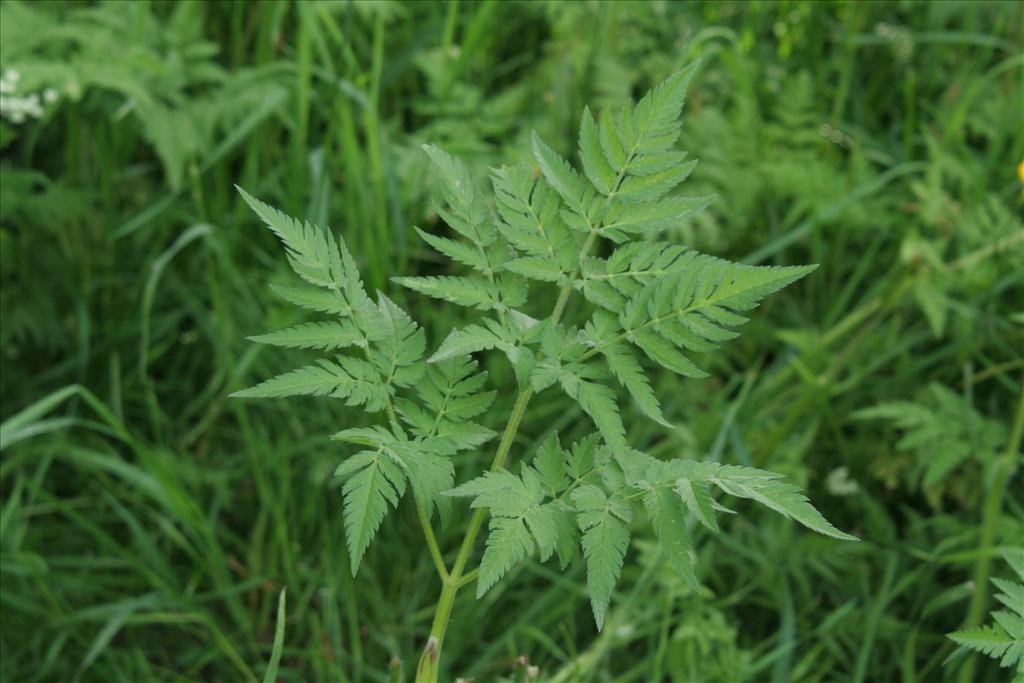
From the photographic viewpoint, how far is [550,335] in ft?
3.55

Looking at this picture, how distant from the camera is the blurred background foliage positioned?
1.91 metres

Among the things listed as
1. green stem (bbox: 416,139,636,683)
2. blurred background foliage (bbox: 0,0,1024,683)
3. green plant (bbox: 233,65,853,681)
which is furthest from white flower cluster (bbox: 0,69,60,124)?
green stem (bbox: 416,139,636,683)

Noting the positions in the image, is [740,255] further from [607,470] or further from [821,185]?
[607,470]

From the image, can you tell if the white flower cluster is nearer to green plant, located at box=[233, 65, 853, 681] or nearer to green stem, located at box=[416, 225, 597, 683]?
green plant, located at box=[233, 65, 853, 681]

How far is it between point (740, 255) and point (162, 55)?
1414mm

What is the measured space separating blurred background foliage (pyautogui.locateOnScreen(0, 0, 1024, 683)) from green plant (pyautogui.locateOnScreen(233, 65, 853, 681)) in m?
0.76

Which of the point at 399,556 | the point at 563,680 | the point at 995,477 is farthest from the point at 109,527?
the point at 995,477

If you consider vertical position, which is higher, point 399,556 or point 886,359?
point 886,359

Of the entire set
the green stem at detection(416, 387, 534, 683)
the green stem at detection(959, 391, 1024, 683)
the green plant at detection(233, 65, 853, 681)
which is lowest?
the green stem at detection(959, 391, 1024, 683)

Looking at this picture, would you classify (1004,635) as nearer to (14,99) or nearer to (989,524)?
(989,524)

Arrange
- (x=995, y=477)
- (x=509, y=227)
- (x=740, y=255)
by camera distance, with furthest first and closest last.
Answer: (x=740, y=255) → (x=995, y=477) → (x=509, y=227)

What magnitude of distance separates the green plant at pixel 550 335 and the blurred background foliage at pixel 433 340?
0.76 metres

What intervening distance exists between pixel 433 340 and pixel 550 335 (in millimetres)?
1177

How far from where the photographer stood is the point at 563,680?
172cm
